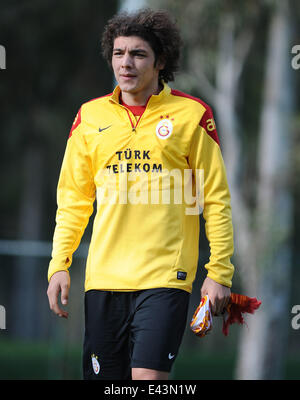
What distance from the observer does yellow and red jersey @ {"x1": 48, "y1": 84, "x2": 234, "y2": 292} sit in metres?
4.11

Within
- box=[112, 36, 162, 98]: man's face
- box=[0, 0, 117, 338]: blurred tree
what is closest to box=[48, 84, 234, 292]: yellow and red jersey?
box=[112, 36, 162, 98]: man's face

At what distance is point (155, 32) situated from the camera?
171 inches

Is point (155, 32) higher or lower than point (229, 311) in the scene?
higher

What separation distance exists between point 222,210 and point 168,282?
0.47m

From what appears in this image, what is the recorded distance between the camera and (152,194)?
414 cm

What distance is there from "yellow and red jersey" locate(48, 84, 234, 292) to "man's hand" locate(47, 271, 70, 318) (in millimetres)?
44

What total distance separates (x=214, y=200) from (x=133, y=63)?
83cm

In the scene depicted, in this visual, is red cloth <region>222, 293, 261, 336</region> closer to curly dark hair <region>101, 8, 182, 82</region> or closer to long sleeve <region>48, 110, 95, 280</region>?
long sleeve <region>48, 110, 95, 280</region>

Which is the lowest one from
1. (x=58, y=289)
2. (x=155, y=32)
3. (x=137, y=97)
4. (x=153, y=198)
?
(x=58, y=289)

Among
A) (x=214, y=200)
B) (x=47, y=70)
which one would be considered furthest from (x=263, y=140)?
(x=214, y=200)

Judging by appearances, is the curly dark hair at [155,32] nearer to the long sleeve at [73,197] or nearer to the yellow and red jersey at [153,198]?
the yellow and red jersey at [153,198]

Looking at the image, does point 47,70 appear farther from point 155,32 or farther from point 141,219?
point 141,219
